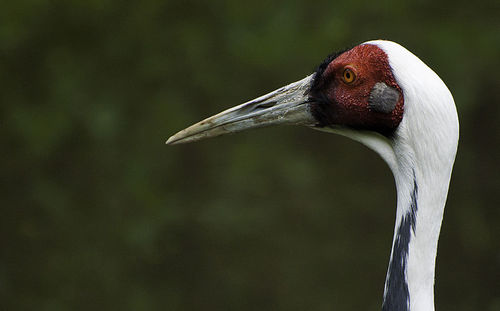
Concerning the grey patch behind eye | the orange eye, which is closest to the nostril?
the orange eye

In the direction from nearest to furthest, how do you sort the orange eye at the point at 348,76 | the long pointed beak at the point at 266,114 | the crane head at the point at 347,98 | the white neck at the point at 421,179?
the white neck at the point at 421,179 → the crane head at the point at 347,98 → the orange eye at the point at 348,76 → the long pointed beak at the point at 266,114

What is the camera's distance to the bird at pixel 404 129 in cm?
288

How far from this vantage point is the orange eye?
3.09m

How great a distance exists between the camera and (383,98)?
3.01 m

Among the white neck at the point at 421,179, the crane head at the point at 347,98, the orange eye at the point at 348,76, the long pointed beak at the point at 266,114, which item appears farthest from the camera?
the long pointed beak at the point at 266,114

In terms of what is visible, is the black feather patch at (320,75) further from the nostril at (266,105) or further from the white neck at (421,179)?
the white neck at (421,179)

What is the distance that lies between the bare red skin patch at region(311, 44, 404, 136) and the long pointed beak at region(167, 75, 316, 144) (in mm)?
60

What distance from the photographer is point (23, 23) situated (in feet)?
18.8

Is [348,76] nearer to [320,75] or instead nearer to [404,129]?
[320,75]

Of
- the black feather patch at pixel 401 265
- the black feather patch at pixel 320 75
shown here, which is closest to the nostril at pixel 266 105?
the black feather patch at pixel 320 75

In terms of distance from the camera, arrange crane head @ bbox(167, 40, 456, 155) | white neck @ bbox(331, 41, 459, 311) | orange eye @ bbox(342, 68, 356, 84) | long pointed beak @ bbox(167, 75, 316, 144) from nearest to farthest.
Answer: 1. white neck @ bbox(331, 41, 459, 311)
2. crane head @ bbox(167, 40, 456, 155)
3. orange eye @ bbox(342, 68, 356, 84)
4. long pointed beak @ bbox(167, 75, 316, 144)

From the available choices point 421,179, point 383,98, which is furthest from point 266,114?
point 421,179

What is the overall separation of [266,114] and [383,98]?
1.69ft

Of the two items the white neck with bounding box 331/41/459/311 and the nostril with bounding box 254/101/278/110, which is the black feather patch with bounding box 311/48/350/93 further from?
the white neck with bounding box 331/41/459/311
